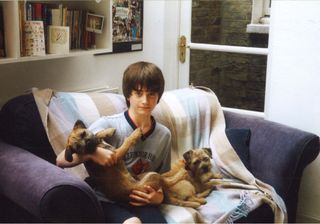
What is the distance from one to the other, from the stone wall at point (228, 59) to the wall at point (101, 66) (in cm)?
17

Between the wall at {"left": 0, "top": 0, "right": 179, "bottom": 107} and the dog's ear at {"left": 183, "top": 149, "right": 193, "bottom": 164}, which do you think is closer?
the dog's ear at {"left": 183, "top": 149, "right": 193, "bottom": 164}

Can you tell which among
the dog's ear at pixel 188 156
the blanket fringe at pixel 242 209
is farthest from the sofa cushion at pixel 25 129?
the blanket fringe at pixel 242 209

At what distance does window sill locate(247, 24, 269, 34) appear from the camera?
2766 mm

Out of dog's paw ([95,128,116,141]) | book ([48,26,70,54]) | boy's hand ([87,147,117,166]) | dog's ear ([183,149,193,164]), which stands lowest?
dog's ear ([183,149,193,164])

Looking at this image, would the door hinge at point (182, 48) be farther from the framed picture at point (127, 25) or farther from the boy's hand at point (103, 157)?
the boy's hand at point (103, 157)

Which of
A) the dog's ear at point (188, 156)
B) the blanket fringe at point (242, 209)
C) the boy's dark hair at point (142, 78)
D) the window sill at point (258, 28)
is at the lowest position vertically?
the blanket fringe at point (242, 209)

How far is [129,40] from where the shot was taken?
2.82 m

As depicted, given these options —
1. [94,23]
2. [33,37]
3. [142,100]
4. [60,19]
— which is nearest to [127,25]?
[94,23]

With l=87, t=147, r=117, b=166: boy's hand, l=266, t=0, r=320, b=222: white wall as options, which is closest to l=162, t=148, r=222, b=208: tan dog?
l=87, t=147, r=117, b=166: boy's hand

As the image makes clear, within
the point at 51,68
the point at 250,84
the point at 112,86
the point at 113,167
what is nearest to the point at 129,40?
Answer: the point at 112,86

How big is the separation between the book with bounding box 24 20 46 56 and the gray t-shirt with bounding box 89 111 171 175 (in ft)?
1.55

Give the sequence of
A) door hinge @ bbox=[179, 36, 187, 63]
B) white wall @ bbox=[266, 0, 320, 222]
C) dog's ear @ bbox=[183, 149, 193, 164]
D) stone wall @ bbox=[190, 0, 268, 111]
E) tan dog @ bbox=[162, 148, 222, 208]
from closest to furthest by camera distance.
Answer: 1. tan dog @ bbox=[162, 148, 222, 208]
2. dog's ear @ bbox=[183, 149, 193, 164]
3. white wall @ bbox=[266, 0, 320, 222]
4. stone wall @ bbox=[190, 0, 268, 111]
5. door hinge @ bbox=[179, 36, 187, 63]

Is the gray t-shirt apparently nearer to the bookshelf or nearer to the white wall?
the bookshelf

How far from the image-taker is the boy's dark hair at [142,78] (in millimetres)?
1713
